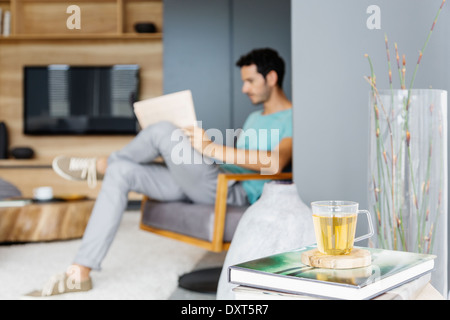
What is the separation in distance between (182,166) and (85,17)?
353 centimetres

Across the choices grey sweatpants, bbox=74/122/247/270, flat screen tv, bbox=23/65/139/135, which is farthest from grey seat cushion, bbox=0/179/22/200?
grey sweatpants, bbox=74/122/247/270

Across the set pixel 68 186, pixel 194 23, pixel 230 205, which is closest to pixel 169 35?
pixel 194 23

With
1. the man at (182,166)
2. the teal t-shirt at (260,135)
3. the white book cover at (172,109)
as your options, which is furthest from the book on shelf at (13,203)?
the teal t-shirt at (260,135)

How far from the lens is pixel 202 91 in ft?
13.6

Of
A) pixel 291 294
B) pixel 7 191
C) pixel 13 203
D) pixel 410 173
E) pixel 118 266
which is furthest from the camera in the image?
pixel 7 191

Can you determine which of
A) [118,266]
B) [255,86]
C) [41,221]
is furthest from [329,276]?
[41,221]

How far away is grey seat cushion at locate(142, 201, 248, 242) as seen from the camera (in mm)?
2104

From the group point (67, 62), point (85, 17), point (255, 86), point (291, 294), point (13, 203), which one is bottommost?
point (13, 203)

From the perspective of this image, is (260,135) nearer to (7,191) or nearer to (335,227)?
(335,227)

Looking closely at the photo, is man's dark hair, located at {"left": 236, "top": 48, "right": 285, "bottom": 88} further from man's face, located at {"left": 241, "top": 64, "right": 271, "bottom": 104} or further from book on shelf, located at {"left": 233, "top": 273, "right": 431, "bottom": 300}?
book on shelf, located at {"left": 233, "top": 273, "right": 431, "bottom": 300}

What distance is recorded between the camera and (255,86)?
2.56 meters

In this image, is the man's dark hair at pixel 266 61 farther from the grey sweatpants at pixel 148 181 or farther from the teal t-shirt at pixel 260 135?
the grey sweatpants at pixel 148 181

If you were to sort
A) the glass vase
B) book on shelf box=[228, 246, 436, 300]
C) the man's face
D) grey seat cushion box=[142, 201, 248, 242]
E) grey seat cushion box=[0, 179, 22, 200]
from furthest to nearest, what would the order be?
1. grey seat cushion box=[0, 179, 22, 200]
2. the man's face
3. grey seat cushion box=[142, 201, 248, 242]
4. the glass vase
5. book on shelf box=[228, 246, 436, 300]

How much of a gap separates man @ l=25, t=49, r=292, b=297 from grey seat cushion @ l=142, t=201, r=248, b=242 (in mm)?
85
